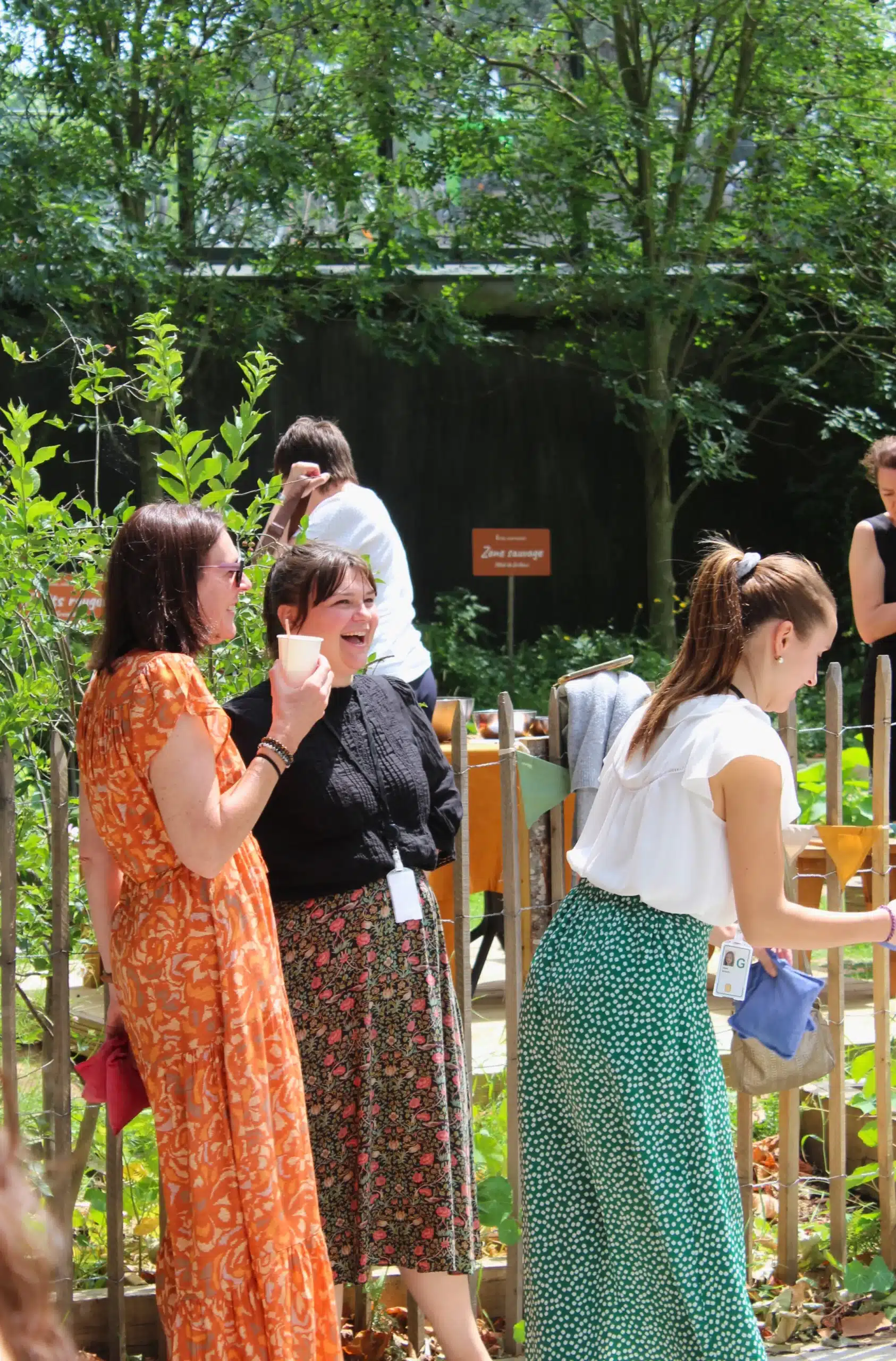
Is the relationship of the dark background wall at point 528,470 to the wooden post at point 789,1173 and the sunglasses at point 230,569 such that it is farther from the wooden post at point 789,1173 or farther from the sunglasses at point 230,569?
the sunglasses at point 230,569

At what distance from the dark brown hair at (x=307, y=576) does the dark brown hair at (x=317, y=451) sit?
1330 millimetres

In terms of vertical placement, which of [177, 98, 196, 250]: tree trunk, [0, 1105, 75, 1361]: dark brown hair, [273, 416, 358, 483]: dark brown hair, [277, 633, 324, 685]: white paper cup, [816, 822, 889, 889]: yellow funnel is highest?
[177, 98, 196, 250]: tree trunk

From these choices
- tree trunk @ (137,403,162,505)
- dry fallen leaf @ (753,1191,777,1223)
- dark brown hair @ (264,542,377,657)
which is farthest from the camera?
tree trunk @ (137,403,162,505)

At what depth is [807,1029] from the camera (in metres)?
2.78

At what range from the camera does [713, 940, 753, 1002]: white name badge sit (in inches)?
102

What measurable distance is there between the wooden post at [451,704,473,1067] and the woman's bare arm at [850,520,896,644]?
1.84 meters

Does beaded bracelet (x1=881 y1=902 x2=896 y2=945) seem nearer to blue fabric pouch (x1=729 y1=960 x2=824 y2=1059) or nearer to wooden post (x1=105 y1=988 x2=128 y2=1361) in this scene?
blue fabric pouch (x1=729 y1=960 x2=824 y2=1059)

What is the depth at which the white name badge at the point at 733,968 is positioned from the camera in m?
2.59

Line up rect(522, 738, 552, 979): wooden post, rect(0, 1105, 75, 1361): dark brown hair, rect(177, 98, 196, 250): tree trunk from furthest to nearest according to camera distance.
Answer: rect(177, 98, 196, 250): tree trunk → rect(522, 738, 552, 979): wooden post → rect(0, 1105, 75, 1361): dark brown hair

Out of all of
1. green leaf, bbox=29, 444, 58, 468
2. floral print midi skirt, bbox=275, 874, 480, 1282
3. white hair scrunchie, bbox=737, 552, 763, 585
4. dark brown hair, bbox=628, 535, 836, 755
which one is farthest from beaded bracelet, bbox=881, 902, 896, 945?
green leaf, bbox=29, 444, 58, 468

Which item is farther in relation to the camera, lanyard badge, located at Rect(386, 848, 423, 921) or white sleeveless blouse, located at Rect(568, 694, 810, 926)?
lanyard badge, located at Rect(386, 848, 423, 921)

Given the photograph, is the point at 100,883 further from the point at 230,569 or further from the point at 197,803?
the point at 230,569

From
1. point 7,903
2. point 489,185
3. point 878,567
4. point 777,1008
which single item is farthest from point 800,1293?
point 489,185

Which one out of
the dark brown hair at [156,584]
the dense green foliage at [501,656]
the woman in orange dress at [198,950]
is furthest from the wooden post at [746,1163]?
the dense green foliage at [501,656]
